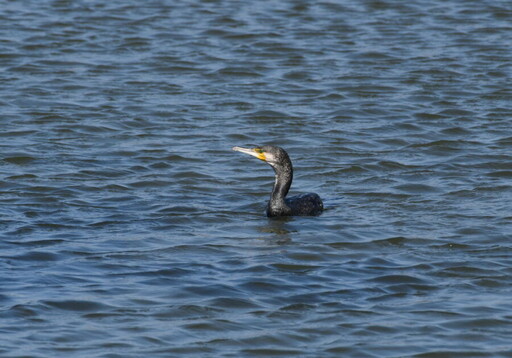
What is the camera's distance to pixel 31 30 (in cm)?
2314

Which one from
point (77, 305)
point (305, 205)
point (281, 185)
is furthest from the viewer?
point (281, 185)

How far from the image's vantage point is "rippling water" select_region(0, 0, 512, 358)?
30.9ft

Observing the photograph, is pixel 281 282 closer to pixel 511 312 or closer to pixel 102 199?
pixel 511 312

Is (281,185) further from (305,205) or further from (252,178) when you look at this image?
(252,178)

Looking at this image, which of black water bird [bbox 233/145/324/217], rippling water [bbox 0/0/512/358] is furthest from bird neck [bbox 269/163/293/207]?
rippling water [bbox 0/0/512/358]

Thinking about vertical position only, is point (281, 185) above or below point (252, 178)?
above

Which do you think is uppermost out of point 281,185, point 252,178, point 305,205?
point 281,185

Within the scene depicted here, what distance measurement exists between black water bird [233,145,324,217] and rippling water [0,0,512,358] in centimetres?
14

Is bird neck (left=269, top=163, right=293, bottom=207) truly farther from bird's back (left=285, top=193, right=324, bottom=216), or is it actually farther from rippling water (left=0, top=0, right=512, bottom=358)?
rippling water (left=0, top=0, right=512, bottom=358)

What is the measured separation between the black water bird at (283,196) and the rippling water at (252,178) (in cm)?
14

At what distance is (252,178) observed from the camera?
14.7 meters

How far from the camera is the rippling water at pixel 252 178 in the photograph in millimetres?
9422

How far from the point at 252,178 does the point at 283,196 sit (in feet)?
5.78

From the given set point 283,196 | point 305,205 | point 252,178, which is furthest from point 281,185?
point 252,178
